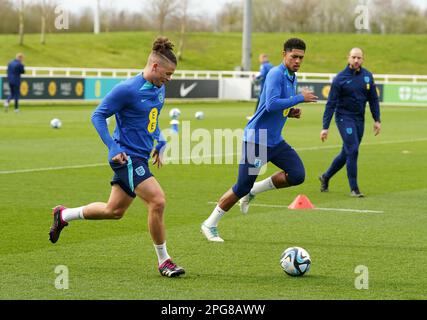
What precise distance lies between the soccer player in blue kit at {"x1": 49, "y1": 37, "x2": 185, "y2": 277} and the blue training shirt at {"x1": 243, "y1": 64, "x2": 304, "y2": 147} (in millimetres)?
1936

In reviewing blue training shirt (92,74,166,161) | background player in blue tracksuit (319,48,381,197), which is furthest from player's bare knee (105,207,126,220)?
background player in blue tracksuit (319,48,381,197)

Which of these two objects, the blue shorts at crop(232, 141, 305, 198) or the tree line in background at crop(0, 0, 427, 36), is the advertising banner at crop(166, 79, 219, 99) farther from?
the tree line in background at crop(0, 0, 427, 36)

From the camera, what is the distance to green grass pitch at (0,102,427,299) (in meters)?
8.71

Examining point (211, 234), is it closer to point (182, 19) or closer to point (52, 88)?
point (52, 88)

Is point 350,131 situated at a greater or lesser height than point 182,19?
lesser

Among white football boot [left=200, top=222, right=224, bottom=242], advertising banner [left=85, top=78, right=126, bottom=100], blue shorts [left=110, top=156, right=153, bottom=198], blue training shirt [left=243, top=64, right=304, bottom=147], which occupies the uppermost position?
blue training shirt [left=243, top=64, right=304, bottom=147]

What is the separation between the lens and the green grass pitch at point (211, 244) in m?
8.71

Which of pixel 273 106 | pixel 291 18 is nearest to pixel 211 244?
pixel 273 106

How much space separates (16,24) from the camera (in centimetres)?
10262

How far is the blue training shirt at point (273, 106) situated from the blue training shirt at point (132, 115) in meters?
1.91

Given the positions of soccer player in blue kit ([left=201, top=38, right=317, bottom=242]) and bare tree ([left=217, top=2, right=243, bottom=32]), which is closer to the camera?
soccer player in blue kit ([left=201, top=38, right=317, bottom=242])

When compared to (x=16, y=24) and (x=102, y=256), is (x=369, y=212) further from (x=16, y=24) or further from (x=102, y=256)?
(x=16, y=24)

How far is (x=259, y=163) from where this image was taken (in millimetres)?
11391

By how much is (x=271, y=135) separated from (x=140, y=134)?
98.7 inches
